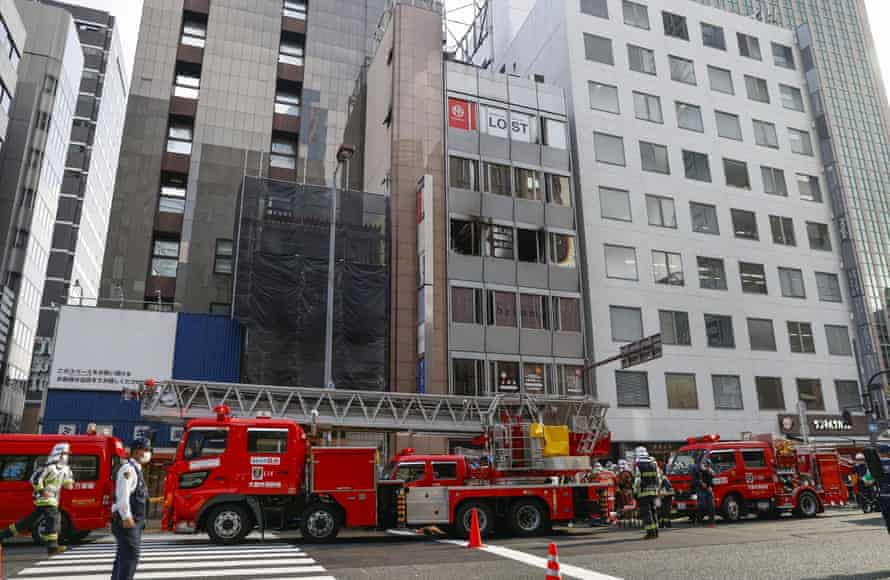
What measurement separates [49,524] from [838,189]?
47.1 metres

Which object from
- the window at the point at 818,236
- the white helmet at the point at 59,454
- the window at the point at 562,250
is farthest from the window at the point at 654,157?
the white helmet at the point at 59,454

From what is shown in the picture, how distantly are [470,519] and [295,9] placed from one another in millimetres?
54507

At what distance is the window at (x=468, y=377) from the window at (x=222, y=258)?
2204 cm

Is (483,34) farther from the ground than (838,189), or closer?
farther from the ground

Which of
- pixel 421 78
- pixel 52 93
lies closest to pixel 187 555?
pixel 421 78

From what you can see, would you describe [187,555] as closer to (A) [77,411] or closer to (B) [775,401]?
(A) [77,411]

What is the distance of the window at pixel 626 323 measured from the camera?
34.6m

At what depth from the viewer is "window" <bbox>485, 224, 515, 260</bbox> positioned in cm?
3344

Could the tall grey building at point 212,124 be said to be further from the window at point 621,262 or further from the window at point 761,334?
the window at point 761,334

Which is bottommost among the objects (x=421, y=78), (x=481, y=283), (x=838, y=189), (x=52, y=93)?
(x=481, y=283)

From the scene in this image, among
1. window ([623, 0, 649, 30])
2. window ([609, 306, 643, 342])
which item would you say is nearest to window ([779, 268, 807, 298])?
window ([609, 306, 643, 342])

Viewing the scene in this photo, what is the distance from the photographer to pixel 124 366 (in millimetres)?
29406

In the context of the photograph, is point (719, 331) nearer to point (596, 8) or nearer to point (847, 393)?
point (847, 393)

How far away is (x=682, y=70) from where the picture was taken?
4200 cm
